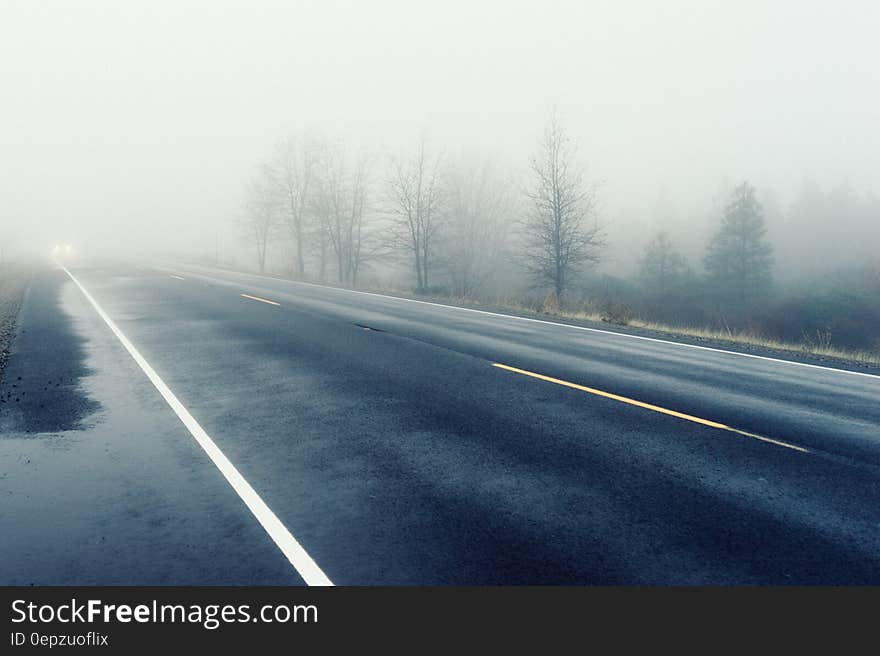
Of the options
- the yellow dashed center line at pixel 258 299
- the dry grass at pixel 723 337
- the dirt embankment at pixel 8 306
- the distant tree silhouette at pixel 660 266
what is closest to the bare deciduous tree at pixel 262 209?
the dirt embankment at pixel 8 306

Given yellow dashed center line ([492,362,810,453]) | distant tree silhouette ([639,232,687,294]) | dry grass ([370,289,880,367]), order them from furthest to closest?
distant tree silhouette ([639,232,687,294]), dry grass ([370,289,880,367]), yellow dashed center line ([492,362,810,453])

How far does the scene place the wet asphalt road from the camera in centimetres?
363

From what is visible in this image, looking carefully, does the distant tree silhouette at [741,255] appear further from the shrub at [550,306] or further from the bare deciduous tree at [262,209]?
the shrub at [550,306]

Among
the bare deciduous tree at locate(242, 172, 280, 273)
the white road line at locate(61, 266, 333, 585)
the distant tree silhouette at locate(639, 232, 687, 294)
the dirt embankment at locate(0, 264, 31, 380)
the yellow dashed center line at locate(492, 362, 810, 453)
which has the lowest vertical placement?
the white road line at locate(61, 266, 333, 585)

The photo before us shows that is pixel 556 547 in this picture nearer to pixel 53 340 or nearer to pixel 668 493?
pixel 668 493

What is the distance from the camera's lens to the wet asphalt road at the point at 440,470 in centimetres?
363

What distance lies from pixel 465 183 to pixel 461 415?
2096 inches

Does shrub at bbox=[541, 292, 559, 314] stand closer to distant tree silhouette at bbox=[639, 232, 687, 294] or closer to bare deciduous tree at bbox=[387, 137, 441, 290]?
bare deciduous tree at bbox=[387, 137, 441, 290]

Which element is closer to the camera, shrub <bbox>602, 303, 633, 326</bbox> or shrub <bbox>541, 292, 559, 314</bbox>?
shrub <bbox>602, 303, 633, 326</bbox>

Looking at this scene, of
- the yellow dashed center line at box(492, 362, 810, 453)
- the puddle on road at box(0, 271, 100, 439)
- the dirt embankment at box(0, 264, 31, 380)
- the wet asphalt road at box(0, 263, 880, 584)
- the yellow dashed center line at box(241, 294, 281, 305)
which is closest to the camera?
the wet asphalt road at box(0, 263, 880, 584)

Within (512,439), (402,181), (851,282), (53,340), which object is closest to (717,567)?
(512,439)

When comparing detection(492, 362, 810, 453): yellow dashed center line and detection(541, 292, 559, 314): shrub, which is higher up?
detection(541, 292, 559, 314): shrub

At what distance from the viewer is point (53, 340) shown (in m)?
12.3

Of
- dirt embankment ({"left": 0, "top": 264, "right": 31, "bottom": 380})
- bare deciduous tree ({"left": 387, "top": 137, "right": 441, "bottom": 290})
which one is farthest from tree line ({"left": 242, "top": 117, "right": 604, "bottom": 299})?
dirt embankment ({"left": 0, "top": 264, "right": 31, "bottom": 380})
